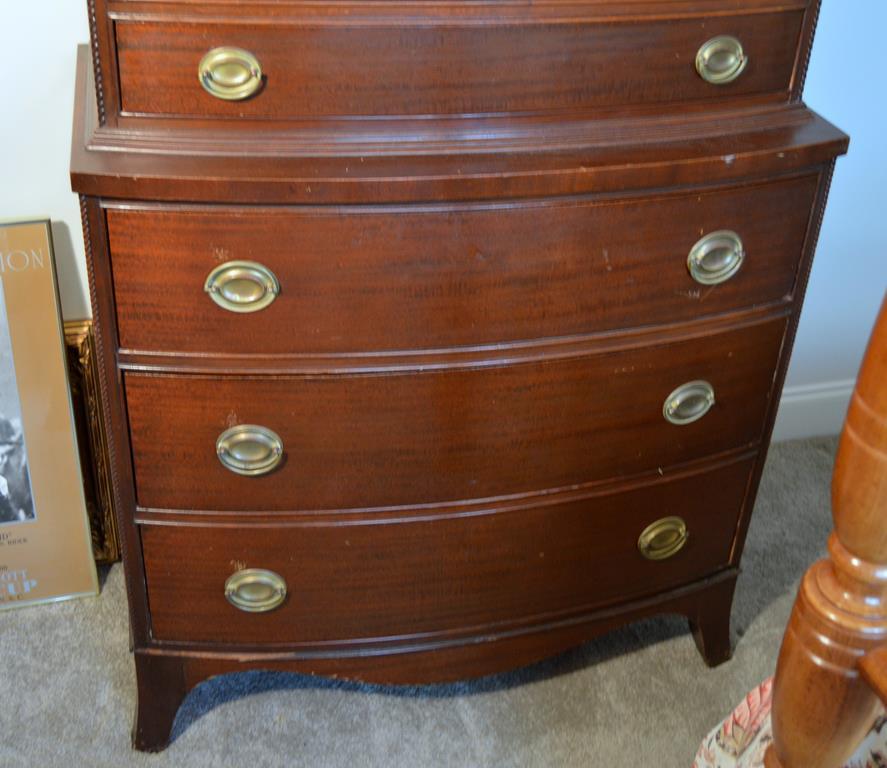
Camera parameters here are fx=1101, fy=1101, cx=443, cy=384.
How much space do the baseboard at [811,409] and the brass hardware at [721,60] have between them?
109 centimetres

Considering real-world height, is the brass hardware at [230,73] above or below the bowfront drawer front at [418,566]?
above

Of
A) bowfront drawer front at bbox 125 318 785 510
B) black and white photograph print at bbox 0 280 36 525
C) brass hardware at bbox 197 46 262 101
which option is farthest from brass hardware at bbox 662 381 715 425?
black and white photograph print at bbox 0 280 36 525

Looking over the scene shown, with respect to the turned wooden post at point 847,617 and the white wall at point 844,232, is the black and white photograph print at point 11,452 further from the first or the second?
the white wall at point 844,232

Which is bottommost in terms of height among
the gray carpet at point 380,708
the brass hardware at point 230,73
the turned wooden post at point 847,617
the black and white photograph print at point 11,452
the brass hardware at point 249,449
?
the gray carpet at point 380,708

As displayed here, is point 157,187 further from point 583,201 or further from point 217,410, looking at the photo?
point 583,201

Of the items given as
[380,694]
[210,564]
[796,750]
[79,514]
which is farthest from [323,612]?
[796,750]

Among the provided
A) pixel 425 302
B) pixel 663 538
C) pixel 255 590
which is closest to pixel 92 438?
pixel 255 590

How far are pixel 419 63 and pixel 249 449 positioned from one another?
1.61 feet

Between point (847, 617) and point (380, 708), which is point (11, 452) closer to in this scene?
point (380, 708)

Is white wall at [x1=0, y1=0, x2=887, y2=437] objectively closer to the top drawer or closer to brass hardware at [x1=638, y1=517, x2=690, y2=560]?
the top drawer

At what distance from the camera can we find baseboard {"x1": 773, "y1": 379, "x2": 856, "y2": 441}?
2.25 meters

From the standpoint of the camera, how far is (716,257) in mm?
1332

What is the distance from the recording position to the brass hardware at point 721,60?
1.24 metres

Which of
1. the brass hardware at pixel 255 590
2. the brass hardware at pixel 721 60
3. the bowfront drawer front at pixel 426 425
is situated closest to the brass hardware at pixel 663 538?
the bowfront drawer front at pixel 426 425
